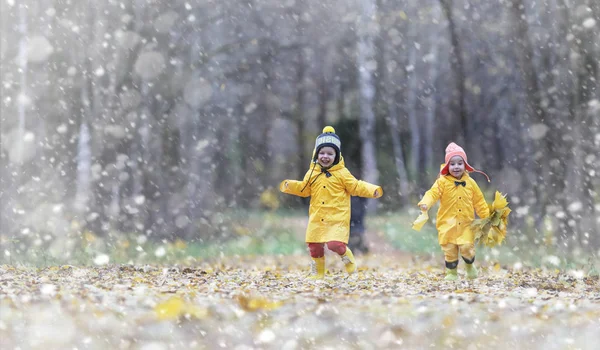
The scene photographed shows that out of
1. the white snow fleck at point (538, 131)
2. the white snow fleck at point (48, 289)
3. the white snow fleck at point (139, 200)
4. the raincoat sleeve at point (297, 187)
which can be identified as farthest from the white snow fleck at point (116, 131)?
the white snow fleck at point (48, 289)

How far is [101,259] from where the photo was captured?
34.6ft

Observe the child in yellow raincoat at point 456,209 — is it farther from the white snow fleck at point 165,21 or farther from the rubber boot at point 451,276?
the white snow fleck at point 165,21

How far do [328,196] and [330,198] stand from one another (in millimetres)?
36

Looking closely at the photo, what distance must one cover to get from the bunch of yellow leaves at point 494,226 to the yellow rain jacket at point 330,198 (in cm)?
137

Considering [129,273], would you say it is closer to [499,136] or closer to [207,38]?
[207,38]

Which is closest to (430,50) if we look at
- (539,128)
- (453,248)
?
(539,128)

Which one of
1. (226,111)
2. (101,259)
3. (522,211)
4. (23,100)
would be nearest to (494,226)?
(101,259)

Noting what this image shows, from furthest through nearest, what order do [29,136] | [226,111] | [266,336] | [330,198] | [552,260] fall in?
[226,111] < [29,136] < [552,260] < [330,198] < [266,336]

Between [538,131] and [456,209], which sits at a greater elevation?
[538,131]

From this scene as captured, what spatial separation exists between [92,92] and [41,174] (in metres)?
4.37

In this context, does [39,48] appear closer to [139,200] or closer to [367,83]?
[139,200]

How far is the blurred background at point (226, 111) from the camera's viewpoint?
13316 millimetres

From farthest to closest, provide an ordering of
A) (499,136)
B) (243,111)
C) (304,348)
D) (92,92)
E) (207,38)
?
(243,111)
(499,136)
(207,38)
(92,92)
(304,348)

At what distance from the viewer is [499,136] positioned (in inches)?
947
